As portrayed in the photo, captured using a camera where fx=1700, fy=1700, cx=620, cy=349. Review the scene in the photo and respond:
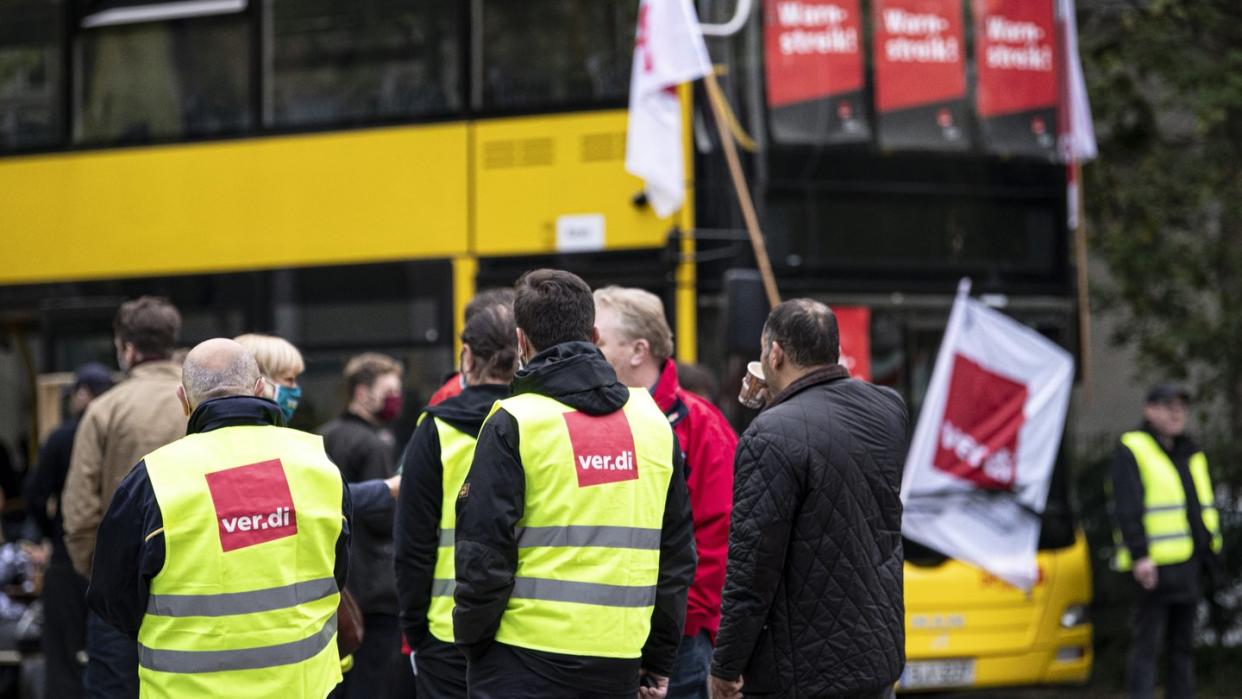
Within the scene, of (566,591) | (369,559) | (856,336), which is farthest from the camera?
(856,336)

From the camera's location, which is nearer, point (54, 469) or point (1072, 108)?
point (54, 469)

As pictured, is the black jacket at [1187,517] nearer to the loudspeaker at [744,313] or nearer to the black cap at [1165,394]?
the black cap at [1165,394]

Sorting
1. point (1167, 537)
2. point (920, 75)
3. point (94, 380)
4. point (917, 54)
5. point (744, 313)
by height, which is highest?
point (917, 54)

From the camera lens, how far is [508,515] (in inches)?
155

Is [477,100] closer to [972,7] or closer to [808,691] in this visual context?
[972,7]

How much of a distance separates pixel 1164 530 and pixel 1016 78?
2.47 meters

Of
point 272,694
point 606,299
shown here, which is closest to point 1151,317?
point 606,299

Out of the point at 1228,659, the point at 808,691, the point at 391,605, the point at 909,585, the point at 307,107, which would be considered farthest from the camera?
the point at 1228,659

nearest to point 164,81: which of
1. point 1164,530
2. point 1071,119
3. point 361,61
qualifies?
point 361,61

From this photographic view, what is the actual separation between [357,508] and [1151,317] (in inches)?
314

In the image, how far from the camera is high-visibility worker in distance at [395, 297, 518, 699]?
459 centimetres

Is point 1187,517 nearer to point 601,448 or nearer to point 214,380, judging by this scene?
point 601,448

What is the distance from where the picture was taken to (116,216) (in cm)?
959

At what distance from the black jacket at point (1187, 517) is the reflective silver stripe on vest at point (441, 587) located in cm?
493
